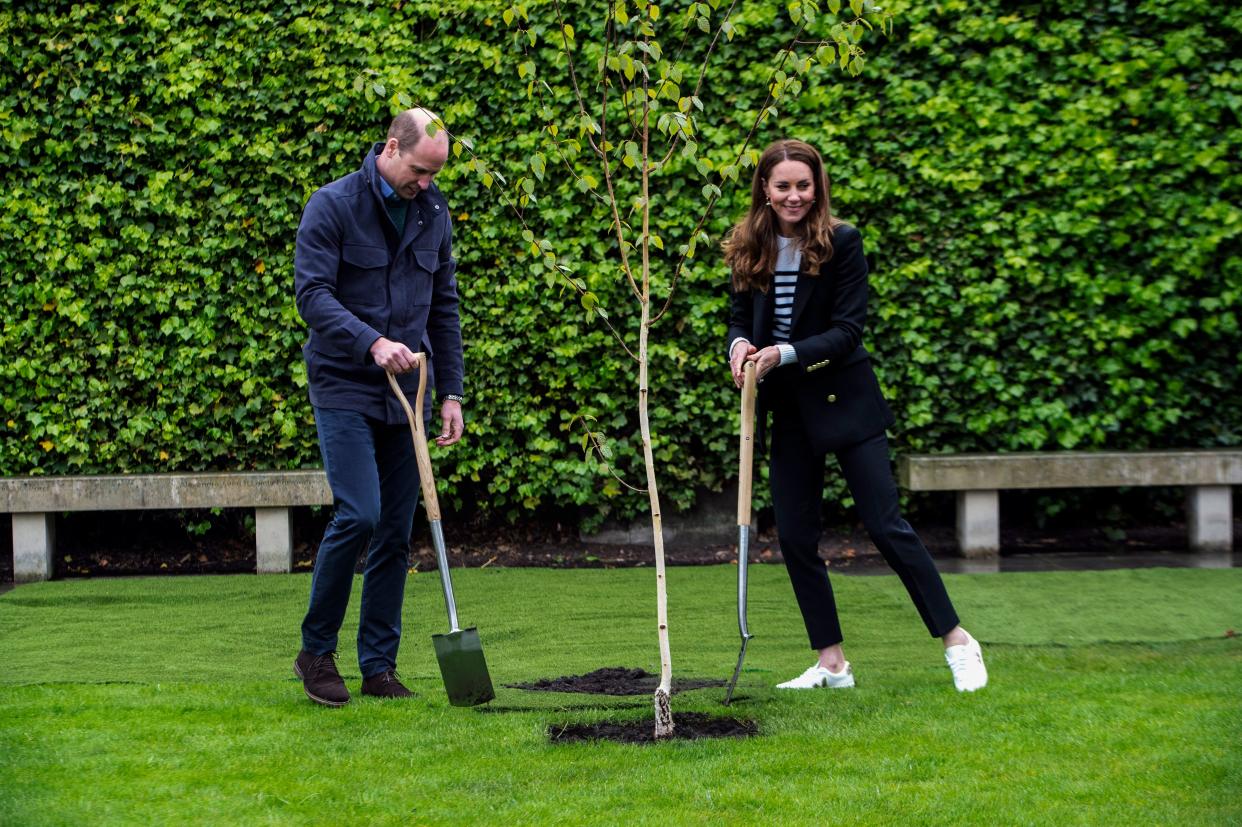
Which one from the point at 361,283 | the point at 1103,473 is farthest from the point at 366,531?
the point at 1103,473

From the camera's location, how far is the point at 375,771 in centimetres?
371

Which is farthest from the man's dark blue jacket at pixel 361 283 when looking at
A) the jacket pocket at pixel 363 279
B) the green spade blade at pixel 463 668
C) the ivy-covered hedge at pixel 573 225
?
the ivy-covered hedge at pixel 573 225

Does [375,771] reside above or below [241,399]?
below

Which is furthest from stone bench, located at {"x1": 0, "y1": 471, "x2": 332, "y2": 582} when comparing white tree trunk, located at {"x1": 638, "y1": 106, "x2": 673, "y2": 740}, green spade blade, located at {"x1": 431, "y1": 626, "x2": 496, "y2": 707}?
white tree trunk, located at {"x1": 638, "y1": 106, "x2": 673, "y2": 740}

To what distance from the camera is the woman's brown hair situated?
14.9ft

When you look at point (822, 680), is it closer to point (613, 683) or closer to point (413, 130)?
point (613, 683)

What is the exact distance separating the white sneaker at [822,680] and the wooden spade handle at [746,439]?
2.32ft

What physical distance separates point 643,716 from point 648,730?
15cm

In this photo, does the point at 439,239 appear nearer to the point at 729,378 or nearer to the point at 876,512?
the point at 876,512

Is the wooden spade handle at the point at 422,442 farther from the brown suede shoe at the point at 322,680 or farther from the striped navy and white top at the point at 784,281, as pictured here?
the striped navy and white top at the point at 784,281

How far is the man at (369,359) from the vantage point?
4480mm

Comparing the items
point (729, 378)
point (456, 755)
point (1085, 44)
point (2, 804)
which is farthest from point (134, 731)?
point (1085, 44)

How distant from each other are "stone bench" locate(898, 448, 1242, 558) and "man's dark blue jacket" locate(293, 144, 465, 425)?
3.53 meters

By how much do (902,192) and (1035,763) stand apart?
169 inches
